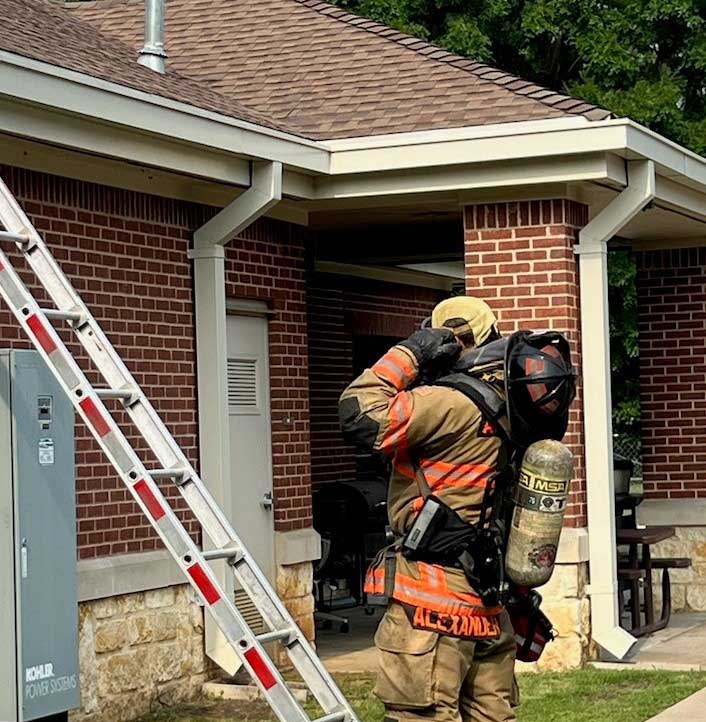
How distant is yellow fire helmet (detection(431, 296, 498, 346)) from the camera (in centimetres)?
604

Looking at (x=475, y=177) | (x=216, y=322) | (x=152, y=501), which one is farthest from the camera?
(x=475, y=177)

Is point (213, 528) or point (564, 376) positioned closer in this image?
point (564, 376)

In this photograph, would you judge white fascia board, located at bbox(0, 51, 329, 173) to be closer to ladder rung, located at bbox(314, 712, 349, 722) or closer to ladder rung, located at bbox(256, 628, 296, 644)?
ladder rung, located at bbox(256, 628, 296, 644)

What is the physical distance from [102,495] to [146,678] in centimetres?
106

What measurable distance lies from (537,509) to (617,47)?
61.8ft

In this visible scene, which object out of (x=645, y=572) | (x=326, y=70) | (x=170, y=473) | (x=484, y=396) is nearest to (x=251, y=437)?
(x=326, y=70)

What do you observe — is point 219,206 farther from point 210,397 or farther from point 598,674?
point 598,674

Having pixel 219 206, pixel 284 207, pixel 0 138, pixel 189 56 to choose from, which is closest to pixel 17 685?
pixel 0 138

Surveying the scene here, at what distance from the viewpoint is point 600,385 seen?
10617 millimetres

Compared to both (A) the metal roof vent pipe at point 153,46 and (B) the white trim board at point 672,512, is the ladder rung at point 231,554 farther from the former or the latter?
(B) the white trim board at point 672,512

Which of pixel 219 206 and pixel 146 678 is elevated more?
pixel 219 206

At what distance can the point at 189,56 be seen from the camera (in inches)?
504

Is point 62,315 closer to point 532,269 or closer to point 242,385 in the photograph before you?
point 242,385

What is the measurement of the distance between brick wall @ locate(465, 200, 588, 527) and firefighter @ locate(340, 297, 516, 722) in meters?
4.61
